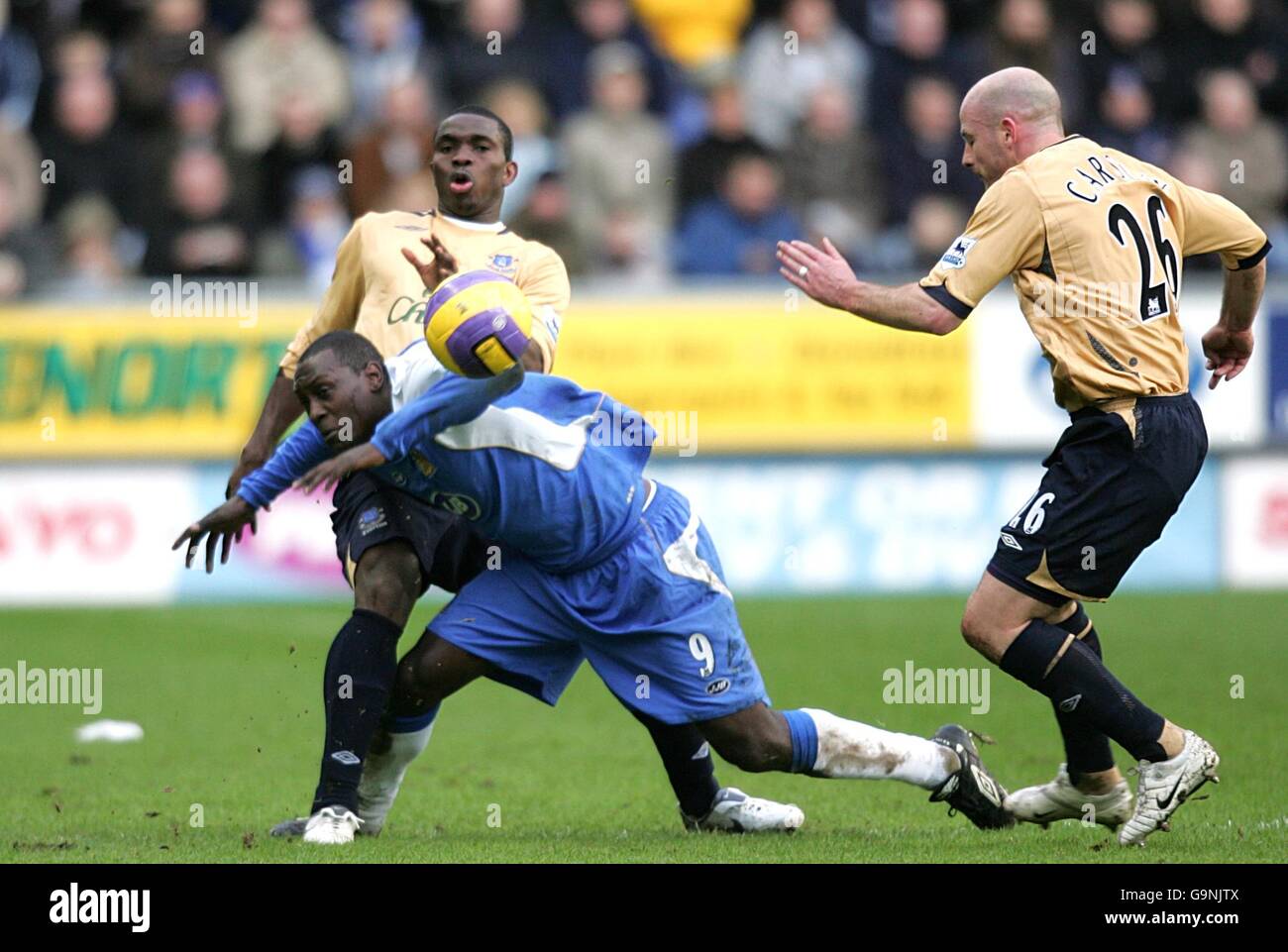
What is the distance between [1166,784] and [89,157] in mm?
10879

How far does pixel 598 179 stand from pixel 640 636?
9.10m

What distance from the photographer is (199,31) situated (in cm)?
1538

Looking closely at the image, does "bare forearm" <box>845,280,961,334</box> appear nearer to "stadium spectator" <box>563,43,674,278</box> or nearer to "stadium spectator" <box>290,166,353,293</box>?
"stadium spectator" <box>563,43,674,278</box>

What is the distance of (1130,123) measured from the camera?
15539mm

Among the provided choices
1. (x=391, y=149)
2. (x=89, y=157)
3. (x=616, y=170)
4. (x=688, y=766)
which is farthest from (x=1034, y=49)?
(x=688, y=766)

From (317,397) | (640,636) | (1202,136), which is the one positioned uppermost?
(1202,136)

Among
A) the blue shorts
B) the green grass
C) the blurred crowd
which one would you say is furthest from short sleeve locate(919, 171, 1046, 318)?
the blurred crowd

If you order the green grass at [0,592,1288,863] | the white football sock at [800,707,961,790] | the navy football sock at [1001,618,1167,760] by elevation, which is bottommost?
the green grass at [0,592,1288,863]

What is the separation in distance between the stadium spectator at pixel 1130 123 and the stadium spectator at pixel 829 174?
1841 mm

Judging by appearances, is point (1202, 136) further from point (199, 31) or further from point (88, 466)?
point (88, 466)

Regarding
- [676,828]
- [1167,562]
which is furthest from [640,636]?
[1167,562]

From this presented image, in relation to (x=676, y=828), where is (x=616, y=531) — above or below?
above

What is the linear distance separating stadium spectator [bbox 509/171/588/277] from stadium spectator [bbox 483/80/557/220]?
85 millimetres

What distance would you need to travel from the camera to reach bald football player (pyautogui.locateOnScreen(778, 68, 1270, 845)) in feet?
20.6
